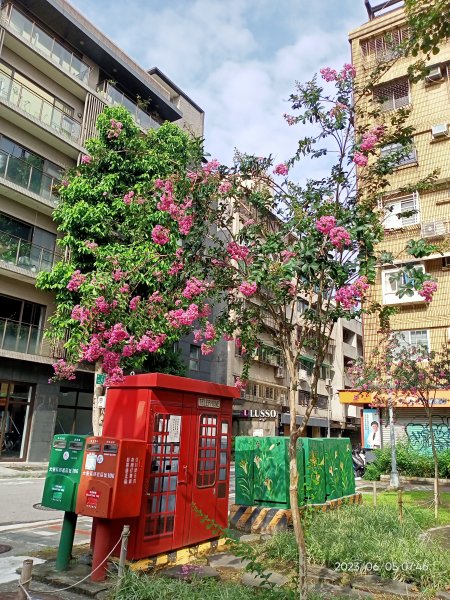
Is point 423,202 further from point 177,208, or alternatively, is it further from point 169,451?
point 169,451

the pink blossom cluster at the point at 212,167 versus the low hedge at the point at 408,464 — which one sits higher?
the pink blossom cluster at the point at 212,167

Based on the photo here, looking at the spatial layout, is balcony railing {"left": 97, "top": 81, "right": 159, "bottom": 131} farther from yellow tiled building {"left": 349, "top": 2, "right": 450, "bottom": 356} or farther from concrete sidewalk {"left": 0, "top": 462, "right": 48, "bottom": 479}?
concrete sidewalk {"left": 0, "top": 462, "right": 48, "bottom": 479}

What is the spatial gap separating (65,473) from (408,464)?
18221 mm

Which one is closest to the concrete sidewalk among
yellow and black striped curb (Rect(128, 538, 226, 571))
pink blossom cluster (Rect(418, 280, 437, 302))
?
yellow and black striped curb (Rect(128, 538, 226, 571))

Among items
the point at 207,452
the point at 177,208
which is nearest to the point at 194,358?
the point at 207,452

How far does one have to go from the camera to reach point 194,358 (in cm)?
3153

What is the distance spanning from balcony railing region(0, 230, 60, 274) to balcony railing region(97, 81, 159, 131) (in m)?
9.37

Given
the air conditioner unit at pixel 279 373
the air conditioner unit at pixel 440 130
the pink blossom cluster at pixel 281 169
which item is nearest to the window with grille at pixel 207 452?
the pink blossom cluster at pixel 281 169

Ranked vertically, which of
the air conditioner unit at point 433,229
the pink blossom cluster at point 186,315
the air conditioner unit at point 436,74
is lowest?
the pink blossom cluster at point 186,315

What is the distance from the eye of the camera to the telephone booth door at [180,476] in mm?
6305

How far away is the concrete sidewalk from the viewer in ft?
57.4

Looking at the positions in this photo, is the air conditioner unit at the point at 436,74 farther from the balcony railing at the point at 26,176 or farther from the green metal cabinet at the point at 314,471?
the green metal cabinet at the point at 314,471

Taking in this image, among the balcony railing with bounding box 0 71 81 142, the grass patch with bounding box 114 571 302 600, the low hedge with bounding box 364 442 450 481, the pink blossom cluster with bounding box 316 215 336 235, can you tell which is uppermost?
the balcony railing with bounding box 0 71 81 142

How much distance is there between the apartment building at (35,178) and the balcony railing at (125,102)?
0.23m
